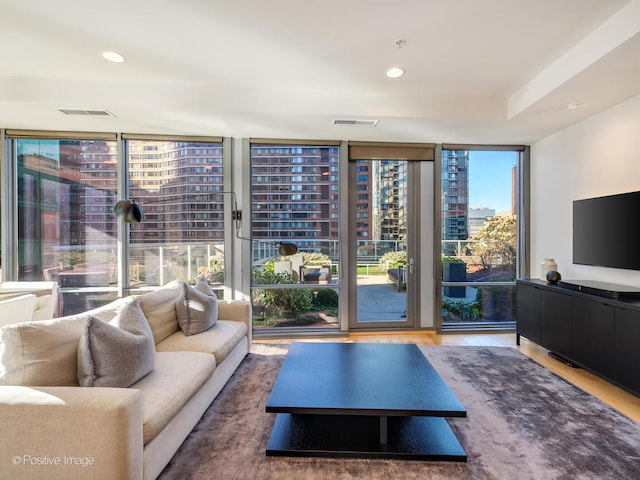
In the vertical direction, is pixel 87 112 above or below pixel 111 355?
above

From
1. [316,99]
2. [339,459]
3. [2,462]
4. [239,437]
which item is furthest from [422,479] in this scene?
[316,99]

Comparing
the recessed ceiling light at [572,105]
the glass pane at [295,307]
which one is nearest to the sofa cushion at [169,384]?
the glass pane at [295,307]

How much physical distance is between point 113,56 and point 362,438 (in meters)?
3.45

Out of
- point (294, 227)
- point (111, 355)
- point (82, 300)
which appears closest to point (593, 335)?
point (294, 227)

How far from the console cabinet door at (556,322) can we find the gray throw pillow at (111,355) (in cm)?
363

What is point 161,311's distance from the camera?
2600 millimetres

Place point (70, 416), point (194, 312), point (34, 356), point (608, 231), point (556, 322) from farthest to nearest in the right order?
point (556, 322), point (608, 231), point (194, 312), point (34, 356), point (70, 416)

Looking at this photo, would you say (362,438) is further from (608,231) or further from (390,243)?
(608,231)

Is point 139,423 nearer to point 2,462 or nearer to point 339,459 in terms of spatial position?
point 2,462

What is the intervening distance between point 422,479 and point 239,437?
3.66 feet

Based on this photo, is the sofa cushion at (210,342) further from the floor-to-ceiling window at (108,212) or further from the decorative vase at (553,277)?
the decorative vase at (553,277)

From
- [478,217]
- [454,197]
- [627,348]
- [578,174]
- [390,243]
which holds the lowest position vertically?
[627,348]

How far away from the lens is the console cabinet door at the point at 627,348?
2.35m

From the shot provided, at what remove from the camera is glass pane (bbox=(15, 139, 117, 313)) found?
3.92 meters
